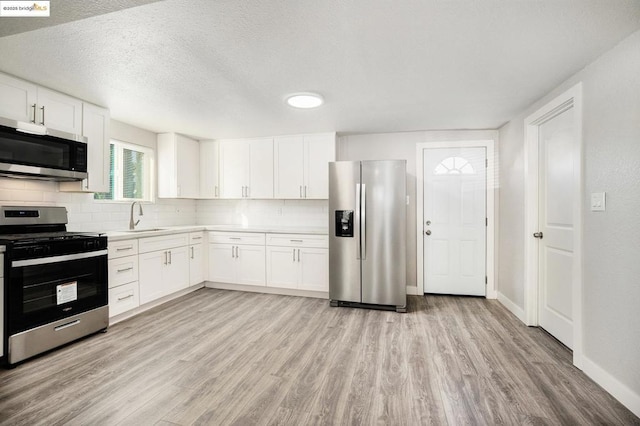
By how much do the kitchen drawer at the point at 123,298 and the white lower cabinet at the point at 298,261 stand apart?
1.58 meters

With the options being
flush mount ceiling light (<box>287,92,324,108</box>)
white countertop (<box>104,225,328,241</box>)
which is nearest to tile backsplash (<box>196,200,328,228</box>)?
white countertop (<box>104,225,328,241</box>)

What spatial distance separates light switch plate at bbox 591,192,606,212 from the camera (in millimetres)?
2004

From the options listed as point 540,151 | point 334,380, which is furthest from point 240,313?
point 540,151

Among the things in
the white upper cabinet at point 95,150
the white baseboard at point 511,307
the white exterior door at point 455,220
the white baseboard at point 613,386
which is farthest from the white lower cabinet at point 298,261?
the white baseboard at point 613,386

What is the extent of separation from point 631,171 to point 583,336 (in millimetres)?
1234

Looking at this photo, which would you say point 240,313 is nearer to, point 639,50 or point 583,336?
point 583,336

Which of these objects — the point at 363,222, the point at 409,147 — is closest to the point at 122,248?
the point at 363,222

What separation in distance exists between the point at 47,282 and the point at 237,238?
2128mm

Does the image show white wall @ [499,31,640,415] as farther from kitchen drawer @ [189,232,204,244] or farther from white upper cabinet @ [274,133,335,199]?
kitchen drawer @ [189,232,204,244]

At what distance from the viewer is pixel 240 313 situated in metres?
3.37

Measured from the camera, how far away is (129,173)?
391cm

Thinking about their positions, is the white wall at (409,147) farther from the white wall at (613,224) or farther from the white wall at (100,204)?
the white wall at (100,204)

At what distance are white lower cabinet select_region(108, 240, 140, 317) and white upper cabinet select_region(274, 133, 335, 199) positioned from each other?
6.41ft

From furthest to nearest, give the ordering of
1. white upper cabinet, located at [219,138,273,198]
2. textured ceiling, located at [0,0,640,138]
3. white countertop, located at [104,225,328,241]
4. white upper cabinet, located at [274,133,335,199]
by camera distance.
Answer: white upper cabinet, located at [219,138,273,198] → white upper cabinet, located at [274,133,335,199] → white countertop, located at [104,225,328,241] → textured ceiling, located at [0,0,640,138]
